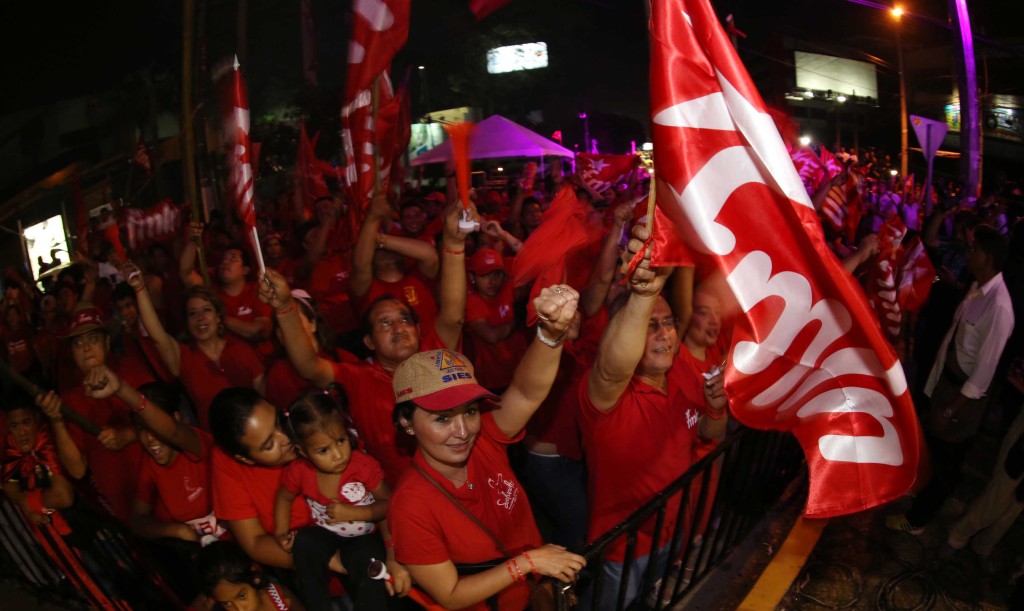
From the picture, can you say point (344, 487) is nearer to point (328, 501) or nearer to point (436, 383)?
point (328, 501)

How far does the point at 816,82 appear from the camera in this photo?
50375 mm

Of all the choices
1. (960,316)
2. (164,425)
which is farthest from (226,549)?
(960,316)

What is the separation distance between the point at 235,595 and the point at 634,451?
198cm

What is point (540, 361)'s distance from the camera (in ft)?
9.17

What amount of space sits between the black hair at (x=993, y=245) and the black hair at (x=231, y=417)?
4536 millimetres

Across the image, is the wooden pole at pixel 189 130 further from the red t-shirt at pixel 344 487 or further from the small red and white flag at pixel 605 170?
the small red and white flag at pixel 605 170

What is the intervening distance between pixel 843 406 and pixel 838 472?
0.23m

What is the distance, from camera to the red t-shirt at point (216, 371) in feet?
15.1

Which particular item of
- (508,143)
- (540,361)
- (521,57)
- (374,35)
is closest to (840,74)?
(521,57)

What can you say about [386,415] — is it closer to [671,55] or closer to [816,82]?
[671,55]

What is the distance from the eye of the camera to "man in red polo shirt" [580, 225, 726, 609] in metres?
3.02

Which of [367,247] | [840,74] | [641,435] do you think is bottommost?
[641,435]

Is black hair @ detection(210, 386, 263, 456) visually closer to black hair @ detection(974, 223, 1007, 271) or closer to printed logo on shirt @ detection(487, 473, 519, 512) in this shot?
printed logo on shirt @ detection(487, 473, 519, 512)

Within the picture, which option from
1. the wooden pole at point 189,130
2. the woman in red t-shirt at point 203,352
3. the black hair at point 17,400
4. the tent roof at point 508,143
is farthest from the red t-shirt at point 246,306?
the tent roof at point 508,143
